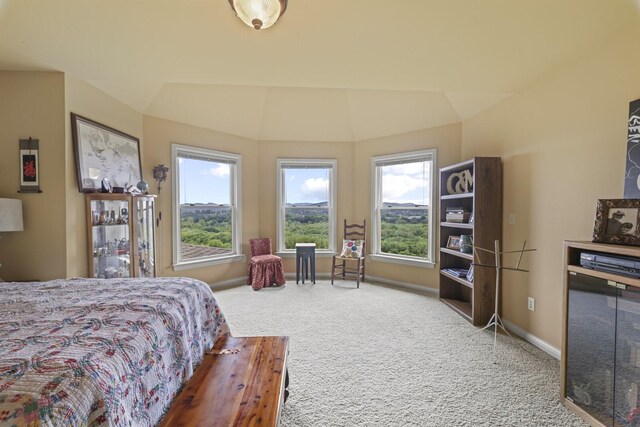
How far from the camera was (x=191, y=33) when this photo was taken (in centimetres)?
205

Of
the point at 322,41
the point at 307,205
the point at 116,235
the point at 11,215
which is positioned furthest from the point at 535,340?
the point at 11,215

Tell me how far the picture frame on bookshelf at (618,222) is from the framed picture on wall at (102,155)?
4.10 meters

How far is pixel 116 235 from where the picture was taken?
2893mm

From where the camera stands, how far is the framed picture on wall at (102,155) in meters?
2.59

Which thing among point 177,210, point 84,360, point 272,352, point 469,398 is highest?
point 177,210

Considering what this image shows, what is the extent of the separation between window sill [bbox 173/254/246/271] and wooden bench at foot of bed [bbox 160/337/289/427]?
7.99 feet

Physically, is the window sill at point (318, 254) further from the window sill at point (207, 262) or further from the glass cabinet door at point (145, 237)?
the glass cabinet door at point (145, 237)

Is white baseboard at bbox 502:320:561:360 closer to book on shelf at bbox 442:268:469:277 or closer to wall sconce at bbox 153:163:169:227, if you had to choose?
book on shelf at bbox 442:268:469:277

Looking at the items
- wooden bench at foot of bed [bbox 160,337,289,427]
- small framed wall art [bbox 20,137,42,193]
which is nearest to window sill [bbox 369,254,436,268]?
wooden bench at foot of bed [bbox 160,337,289,427]

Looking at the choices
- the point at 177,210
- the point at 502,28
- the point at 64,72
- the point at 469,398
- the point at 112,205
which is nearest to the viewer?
the point at 469,398

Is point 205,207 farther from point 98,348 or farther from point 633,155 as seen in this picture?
point 633,155

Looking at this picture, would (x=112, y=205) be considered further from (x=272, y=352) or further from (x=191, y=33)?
(x=272, y=352)

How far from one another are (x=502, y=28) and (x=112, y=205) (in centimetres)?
378

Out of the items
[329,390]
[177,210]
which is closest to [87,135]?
[177,210]
